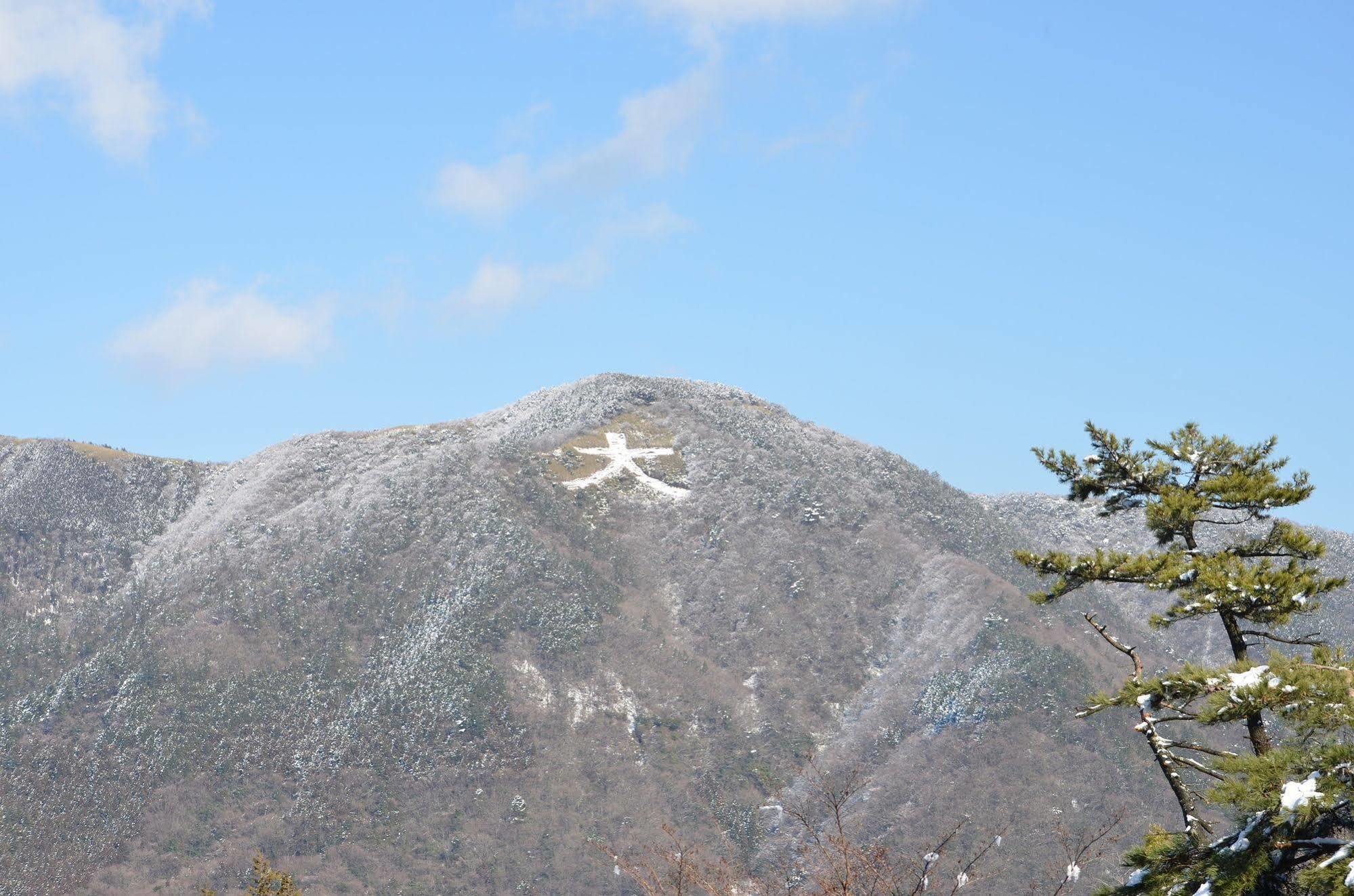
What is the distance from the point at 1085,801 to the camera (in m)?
126

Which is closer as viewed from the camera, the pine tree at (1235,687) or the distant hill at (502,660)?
the pine tree at (1235,687)

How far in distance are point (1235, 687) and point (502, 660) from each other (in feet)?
456

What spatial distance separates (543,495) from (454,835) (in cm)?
5909

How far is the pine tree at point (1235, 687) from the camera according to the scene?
1351 cm

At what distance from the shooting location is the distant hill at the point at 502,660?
4921 inches

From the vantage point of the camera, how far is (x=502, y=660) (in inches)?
5896

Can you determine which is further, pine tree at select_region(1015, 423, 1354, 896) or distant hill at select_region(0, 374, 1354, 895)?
distant hill at select_region(0, 374, 1354, 895)

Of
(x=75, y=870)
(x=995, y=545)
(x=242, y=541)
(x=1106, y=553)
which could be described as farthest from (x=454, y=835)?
(x=1106, y=553)

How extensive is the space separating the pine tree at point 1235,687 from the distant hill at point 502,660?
101 metres

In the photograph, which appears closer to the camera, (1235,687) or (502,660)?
(1235,687)

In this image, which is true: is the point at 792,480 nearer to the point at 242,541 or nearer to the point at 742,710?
the point at 742,710

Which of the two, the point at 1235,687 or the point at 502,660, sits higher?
the point at 502,660

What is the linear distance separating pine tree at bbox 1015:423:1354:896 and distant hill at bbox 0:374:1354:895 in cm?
10141

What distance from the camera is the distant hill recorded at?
125 m
